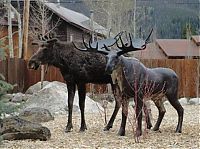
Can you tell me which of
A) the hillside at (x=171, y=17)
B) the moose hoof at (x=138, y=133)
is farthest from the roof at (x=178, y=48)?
the moose hoof at (x=138, y=133)

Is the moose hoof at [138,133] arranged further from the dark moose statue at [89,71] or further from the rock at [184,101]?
the rock at [184,101]

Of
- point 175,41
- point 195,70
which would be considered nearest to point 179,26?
point 175,41

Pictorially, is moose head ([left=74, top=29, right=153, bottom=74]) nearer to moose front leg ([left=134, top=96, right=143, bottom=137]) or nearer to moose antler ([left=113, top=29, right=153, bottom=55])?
moose antler ([left=113, top=29, right=153, bottom=55])

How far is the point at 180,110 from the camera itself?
11.0 metres

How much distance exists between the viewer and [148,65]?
24375 millimetres

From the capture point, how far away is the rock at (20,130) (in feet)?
31.4

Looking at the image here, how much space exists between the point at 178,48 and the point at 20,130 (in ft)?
106

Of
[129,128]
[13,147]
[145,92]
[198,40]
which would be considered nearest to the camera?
[13,147]

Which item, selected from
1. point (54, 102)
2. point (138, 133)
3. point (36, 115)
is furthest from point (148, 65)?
point (138, 133)

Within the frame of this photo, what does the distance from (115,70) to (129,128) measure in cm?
222

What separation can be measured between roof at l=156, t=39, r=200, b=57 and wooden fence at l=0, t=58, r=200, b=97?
1373cm

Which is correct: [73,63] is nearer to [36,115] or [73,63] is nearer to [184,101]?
[36,115]

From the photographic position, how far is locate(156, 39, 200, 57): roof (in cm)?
3900

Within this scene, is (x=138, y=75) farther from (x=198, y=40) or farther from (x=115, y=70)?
(x=198, y=40)
